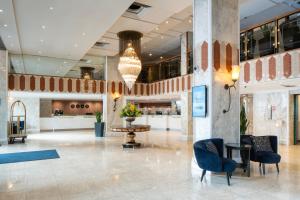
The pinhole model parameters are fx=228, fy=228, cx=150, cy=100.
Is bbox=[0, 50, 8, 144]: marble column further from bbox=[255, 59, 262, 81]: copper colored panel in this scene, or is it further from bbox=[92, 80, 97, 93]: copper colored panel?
bbox=[255, 59, 262, 81]: copper colored panel

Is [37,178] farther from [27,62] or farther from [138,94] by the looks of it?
[138,94]

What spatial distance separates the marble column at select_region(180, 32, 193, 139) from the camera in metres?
11.4

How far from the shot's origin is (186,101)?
1174 centimetres

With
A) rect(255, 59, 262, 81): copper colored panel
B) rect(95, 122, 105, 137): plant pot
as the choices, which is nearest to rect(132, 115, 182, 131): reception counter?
rect(95, 122, 105, 137): plant pot

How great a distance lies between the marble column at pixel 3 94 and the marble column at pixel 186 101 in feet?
27.5

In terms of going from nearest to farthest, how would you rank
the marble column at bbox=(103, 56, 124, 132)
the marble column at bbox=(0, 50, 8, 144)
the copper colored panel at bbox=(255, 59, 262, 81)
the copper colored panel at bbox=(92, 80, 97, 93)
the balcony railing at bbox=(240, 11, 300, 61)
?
the balcony railing at bbox=(240, 11, 300, 61) → the copper colored panel at bbox=(255, 59, 262, 81) → the marble column at bbox=(0, 50, 8, 144) → the copper colored panel at bbox=(92, 80, 97, 93) → the marble column at bbox=(103, 56, 124, 132)

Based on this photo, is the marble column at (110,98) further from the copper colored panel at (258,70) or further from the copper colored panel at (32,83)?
the copper colored panel at (258,70)

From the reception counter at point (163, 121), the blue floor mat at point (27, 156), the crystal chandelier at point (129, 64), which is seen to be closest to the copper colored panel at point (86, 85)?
the crystal chandelier at point (129, 64)

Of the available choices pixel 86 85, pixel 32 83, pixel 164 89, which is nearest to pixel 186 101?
pixel 164 89

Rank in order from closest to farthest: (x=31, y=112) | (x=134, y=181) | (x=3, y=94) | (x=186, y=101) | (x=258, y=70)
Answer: (x=134, y=181) → (x=258, y=70) → (x=3, y=94) → (x=186, y=101) → (x=31, y=112)

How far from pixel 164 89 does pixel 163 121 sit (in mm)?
4108

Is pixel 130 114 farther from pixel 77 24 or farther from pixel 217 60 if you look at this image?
pixel 217 60

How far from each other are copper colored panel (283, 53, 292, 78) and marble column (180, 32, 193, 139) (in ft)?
16.1

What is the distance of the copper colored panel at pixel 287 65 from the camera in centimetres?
721
